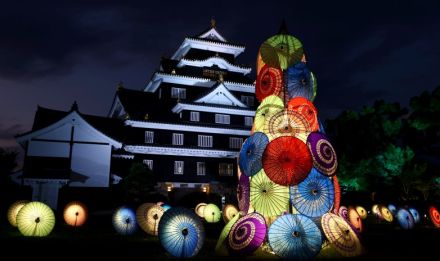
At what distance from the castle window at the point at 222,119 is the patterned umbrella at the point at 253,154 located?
25832 millimetres

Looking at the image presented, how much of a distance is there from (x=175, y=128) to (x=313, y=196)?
2598 centimetres

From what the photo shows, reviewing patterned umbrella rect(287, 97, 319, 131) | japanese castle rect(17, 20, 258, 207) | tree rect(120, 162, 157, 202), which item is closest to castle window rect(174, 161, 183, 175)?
japanese castle rect(17, 20, 258, 207)

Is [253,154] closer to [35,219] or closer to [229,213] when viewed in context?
[229,213]

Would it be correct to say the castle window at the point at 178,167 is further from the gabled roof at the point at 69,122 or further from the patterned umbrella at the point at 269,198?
the patterned umbrella at the point at 269,198

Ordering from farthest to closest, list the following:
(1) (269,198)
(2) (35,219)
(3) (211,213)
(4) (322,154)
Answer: (3) (211,213) → (2) (35,219) → (4) (322,154) → (1) (269,198)

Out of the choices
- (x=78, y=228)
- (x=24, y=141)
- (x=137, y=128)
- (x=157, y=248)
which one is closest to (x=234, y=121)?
(x=137, y=128)

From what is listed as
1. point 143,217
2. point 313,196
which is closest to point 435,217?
point 313,196

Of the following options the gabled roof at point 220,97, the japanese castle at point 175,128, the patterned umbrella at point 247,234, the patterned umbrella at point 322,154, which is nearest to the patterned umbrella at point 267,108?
the patterned umbrella at point 322,154

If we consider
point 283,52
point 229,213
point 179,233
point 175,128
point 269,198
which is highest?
point 175,128

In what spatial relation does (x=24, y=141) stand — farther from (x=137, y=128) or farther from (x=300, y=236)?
A: (x=300, y=236)

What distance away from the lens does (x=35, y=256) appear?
34.6 feet

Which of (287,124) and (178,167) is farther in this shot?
(178,167)

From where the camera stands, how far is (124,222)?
15234 mm

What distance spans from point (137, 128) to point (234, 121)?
9.95m
